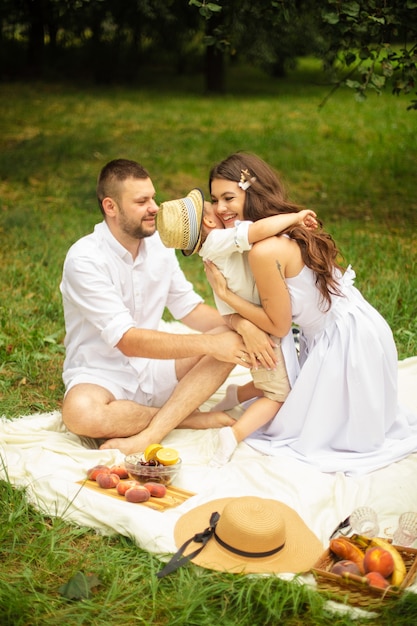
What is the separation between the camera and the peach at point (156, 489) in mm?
3750

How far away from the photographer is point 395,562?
300 cm

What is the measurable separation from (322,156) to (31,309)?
6386 millimetres

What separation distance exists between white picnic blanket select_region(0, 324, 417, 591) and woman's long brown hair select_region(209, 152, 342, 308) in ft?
3.06

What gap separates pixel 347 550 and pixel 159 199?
6.57 meters

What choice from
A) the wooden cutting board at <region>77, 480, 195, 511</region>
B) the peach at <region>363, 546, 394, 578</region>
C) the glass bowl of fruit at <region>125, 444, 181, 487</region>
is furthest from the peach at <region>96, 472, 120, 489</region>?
the peach at <region>363, 546, 394, 578</region>

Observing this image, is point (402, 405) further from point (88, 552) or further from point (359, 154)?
point (359, 154)

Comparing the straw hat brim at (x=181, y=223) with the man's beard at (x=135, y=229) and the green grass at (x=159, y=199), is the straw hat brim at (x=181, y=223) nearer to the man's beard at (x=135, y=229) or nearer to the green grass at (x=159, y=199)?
the man's beard at (x=135, y=229)

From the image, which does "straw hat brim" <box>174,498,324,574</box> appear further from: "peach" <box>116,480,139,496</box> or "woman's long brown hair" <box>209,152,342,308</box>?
"woman's long brown hair" <box>209,152,342,308</box>

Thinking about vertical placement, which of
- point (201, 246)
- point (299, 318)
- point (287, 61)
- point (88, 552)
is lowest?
point (88, 552)

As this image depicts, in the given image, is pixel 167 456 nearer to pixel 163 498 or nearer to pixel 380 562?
pixel 163 498

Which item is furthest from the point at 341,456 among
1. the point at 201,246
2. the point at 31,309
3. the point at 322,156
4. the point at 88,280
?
the point at 322,156

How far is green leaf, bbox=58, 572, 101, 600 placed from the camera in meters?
3.01

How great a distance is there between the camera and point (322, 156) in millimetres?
11367

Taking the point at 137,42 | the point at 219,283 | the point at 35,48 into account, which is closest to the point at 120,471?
the point at 219,283
